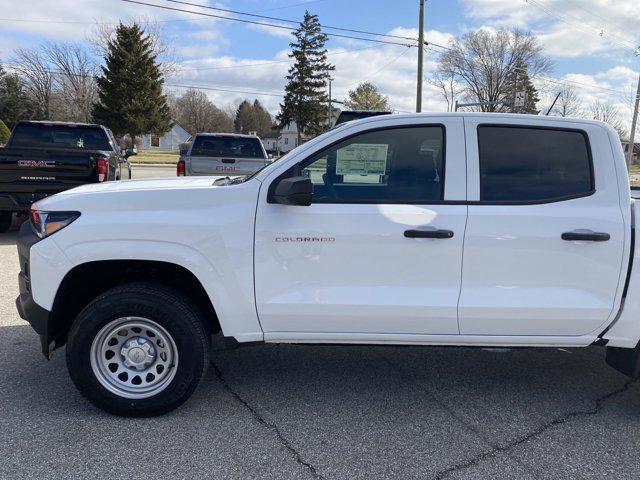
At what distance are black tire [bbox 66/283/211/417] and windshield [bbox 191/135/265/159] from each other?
8.13 m

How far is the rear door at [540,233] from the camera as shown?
317cm

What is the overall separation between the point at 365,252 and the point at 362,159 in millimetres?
648

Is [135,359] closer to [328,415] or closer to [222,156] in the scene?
[328,415]

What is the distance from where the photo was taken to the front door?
3.17 metres

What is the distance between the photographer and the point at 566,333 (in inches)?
131

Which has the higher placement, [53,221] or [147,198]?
[147,198]

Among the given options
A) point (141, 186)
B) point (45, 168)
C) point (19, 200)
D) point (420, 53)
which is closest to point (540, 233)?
point (141, 186)

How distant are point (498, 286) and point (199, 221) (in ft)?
6.13

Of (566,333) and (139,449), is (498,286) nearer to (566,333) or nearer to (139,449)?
(566,333)

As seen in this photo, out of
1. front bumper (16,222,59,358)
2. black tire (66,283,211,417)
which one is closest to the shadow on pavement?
black tire (66,283,211,417)

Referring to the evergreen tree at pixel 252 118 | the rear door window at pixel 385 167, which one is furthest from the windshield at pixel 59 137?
the evergreen tree at pixel 252 118

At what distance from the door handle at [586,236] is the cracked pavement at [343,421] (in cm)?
123

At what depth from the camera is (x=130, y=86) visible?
43062 mm

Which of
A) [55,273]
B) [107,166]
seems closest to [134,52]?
[107,166]
